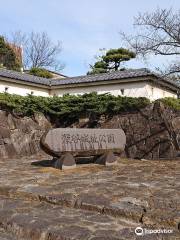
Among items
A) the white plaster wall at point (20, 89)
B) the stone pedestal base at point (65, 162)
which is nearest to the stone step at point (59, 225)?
the stone pedestal base at point (65, 162)

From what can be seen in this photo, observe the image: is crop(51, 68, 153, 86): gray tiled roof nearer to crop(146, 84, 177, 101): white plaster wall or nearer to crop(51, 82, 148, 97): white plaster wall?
crop(51, 82, 148, 97): white plaster wall

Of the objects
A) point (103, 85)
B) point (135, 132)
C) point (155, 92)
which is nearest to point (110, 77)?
point (103, 85)

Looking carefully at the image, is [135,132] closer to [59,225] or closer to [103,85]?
[103,85]

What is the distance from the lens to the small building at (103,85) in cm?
1694

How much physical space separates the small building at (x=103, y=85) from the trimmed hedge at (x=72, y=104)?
2723mm

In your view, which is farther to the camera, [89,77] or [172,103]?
[89,77]

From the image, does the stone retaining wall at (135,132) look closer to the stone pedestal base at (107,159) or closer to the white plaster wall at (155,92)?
the stone pedestal base at (107,159)

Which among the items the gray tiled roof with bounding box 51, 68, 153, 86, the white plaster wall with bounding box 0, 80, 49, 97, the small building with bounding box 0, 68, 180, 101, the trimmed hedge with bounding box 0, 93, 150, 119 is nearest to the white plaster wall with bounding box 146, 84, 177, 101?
the small building with bounding box 0, 68, 180, 101

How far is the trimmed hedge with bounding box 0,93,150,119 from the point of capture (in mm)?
13844

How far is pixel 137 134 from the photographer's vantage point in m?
13.4

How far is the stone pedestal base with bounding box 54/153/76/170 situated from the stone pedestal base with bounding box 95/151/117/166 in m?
1.15

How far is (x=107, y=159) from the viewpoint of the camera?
Result: 959 centimetres

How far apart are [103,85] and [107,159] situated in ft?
30.1

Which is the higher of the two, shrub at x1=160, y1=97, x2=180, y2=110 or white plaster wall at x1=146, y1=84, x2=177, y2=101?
white plaster wall at x1=146, y1=84, x2=177, y2=101
